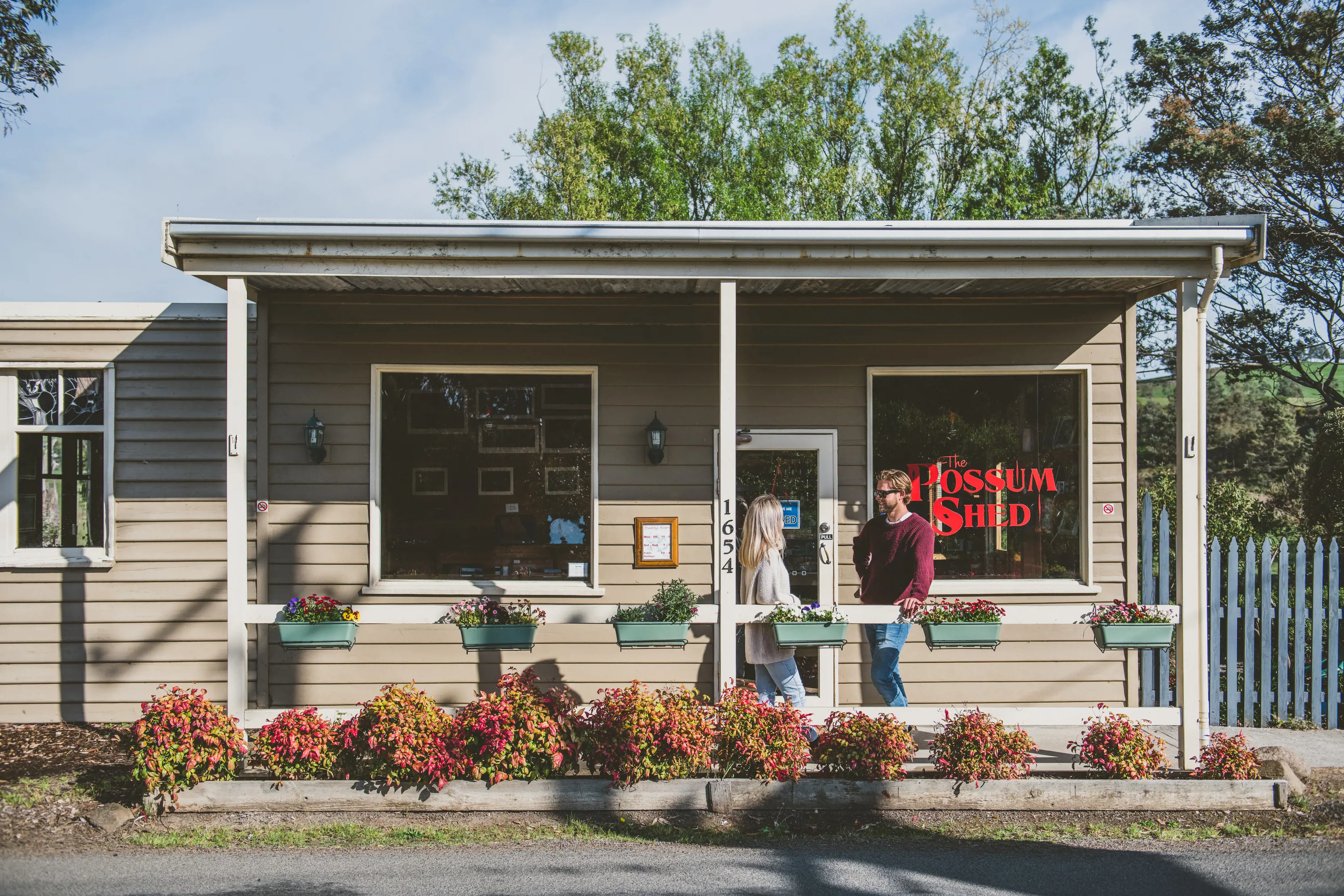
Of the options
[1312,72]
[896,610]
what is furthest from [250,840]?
[1312,72]

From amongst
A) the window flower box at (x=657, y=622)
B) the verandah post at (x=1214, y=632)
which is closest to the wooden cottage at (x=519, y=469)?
the verandah post at (x=1214, y=632)

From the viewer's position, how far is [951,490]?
7.42 metres

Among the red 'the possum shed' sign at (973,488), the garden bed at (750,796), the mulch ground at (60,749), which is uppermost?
the red 'the possum shed' sign at (973,488)

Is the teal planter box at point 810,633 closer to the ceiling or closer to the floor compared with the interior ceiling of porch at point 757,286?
closer to the floor

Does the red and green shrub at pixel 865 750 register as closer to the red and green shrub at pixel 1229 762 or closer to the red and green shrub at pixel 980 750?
the red and green shrub at pixel 980 750

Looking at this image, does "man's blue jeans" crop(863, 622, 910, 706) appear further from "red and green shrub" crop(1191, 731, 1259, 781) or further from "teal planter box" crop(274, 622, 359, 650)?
"teal planter box" crop(274, 622, 359, 650)

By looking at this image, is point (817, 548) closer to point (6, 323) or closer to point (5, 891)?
Answer: point (5, 891)

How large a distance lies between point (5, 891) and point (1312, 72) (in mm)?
19666

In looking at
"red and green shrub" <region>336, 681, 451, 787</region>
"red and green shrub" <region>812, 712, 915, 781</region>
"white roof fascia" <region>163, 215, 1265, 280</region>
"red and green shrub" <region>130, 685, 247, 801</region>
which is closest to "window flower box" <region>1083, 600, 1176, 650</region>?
"red and green shrub" <region>812, 712, 915, 781</region>

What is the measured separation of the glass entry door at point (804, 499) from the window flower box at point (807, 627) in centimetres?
147

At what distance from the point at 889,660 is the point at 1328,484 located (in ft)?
22.3

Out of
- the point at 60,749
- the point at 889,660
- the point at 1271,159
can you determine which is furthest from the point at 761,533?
the point at 1271,159

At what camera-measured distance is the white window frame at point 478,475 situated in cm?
710

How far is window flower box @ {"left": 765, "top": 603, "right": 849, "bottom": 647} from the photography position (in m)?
5.70
